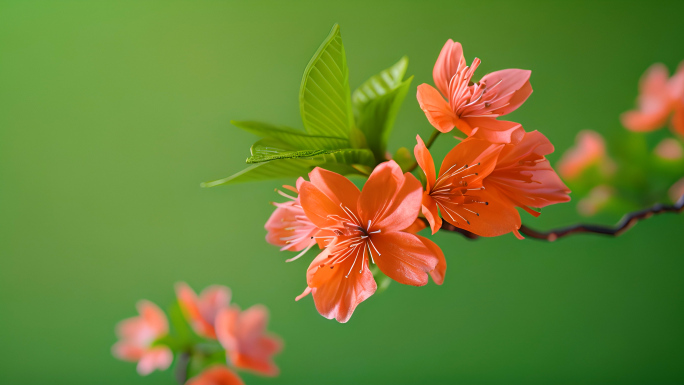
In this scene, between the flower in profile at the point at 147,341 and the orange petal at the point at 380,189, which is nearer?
the orange petal at the point at 380,189

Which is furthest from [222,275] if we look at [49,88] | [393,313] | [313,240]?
[313,240]

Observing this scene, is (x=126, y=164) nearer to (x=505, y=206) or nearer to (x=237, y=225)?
(x=237, y=225)

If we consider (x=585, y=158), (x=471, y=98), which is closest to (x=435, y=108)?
(x=471, y=98)

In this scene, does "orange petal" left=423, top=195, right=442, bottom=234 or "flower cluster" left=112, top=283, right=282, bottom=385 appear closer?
"orange petal" left=423, top=195, right=442, bottom=234

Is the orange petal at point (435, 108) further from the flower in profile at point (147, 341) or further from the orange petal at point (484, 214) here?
the flower in profile at point (147, 341)

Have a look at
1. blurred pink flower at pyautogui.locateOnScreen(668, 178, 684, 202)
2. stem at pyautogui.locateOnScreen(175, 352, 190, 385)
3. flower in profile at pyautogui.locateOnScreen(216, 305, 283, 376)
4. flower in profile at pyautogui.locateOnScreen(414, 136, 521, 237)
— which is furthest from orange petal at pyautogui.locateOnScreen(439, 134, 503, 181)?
blurred pink flower at pyautogui.locateOnScreen(668, 178, 684, 202)

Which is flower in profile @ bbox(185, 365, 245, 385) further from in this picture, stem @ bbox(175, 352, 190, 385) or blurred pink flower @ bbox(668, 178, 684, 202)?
blurred pink flower @ bbox(668, 178, 684, 202)

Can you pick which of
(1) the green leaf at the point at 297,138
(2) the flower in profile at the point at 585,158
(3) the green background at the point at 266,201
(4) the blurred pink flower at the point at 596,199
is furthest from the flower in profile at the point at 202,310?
(2) the flower in profile at the point at 585,158
